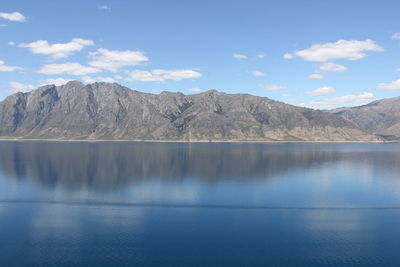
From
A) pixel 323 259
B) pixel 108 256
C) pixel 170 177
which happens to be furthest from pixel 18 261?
pixel 170 177

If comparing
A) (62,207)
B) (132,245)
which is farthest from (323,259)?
(62,207)

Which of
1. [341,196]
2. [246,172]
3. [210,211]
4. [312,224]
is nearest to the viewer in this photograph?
→ [312,224]

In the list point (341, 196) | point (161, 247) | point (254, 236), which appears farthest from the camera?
point (341, 196)

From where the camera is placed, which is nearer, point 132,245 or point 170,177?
point 132,245

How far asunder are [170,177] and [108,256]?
104478mm

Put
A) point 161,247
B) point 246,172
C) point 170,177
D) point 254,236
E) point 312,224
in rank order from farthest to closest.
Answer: point 246,172 < point 170,177 < point 312,224 < point 254,236 < point 161,247

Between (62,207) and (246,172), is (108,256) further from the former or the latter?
→ (246,172)

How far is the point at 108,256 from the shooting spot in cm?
7269

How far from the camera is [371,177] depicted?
597 feet

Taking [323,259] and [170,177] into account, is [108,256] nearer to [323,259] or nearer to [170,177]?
[323,259]

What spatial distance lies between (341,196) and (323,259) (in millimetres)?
68820

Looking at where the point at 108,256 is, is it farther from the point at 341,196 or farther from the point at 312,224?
the point at 341,196

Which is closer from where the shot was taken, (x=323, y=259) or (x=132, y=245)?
(x=323, y=259)

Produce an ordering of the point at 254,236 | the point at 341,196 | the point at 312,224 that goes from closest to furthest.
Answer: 1. the point at 254,236
2. the point at 312,224
3. the point at 341,196
